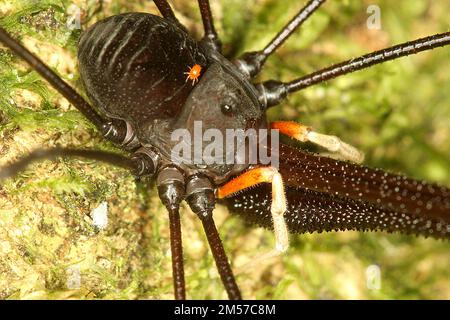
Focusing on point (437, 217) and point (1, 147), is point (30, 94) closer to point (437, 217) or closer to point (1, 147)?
point (1, 147)

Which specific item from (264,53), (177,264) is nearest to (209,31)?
(264,53)

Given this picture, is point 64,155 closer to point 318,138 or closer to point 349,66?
point 318,138

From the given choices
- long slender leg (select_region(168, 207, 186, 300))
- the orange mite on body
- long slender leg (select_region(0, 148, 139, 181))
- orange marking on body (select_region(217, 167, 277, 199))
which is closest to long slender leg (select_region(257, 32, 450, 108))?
the orange mite on body

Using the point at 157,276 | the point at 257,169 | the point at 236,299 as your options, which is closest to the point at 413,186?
the point at 257,169

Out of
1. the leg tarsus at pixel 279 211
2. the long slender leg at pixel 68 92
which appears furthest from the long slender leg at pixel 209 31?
the leg tarsus at pixel 279 211

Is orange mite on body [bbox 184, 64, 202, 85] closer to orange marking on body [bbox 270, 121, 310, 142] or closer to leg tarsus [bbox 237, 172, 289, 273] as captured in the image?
orange marking on body [bbox 270, 121, 310, 142]

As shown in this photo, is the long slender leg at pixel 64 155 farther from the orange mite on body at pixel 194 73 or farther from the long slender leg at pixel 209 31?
the long slender leg at pixel 209 31
